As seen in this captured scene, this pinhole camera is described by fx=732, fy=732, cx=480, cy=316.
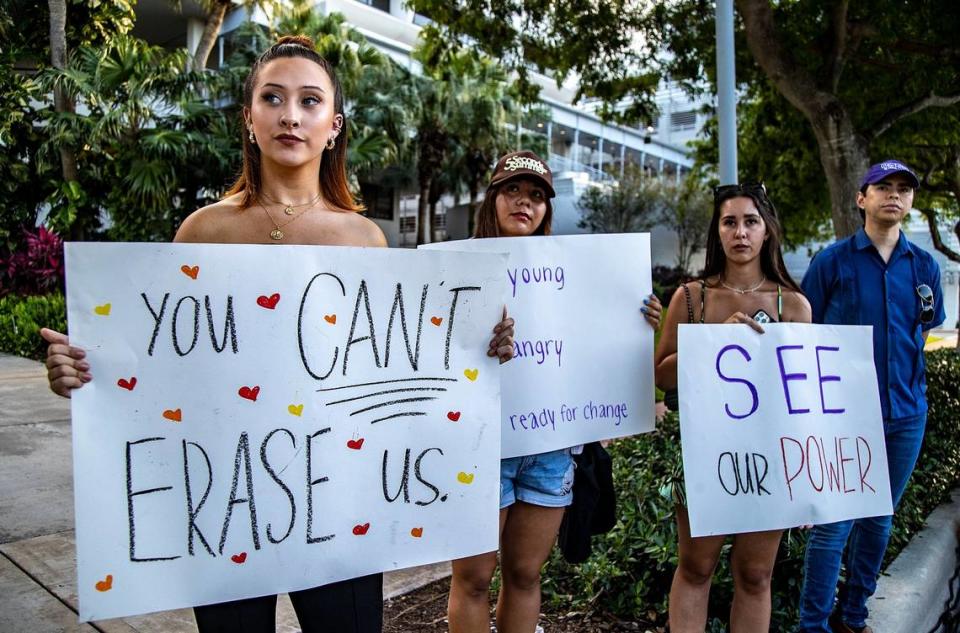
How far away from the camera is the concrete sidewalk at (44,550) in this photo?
2.89 meters

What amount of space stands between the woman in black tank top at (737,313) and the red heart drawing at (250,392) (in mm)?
1450

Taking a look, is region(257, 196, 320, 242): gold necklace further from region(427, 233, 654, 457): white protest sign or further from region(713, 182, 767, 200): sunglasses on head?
region(713, 182, 767, 200): sunglasses on head

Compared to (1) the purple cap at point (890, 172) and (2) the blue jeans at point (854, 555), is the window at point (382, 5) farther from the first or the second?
(2) the blue jeans at point (854, 555)

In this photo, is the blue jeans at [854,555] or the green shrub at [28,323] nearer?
the blue jeans at [854,555]

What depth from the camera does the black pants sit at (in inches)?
65.2

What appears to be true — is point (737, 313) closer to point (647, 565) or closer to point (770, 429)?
point (770, 429)

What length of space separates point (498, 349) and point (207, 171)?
45.8 ft

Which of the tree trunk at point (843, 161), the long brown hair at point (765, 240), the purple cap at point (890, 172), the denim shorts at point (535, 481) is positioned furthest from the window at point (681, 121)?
the denim shorts at point (535, 481)

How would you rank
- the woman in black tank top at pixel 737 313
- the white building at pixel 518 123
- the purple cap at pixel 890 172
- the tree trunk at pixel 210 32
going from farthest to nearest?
the white building at pixel 518 123 → the tree trunk at pixel 210 32 → the purple cap at pixel 890 172 → the woman in black tank top at pixel 737 313

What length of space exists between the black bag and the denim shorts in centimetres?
12

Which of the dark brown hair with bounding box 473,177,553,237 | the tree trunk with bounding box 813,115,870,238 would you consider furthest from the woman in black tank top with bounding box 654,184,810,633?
the tree trunk with bounding box 813,115,870,238

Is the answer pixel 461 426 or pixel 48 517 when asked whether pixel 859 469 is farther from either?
pixel 48 517

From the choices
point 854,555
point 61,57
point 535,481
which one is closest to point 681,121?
point 61,57

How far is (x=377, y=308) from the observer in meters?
1.83
